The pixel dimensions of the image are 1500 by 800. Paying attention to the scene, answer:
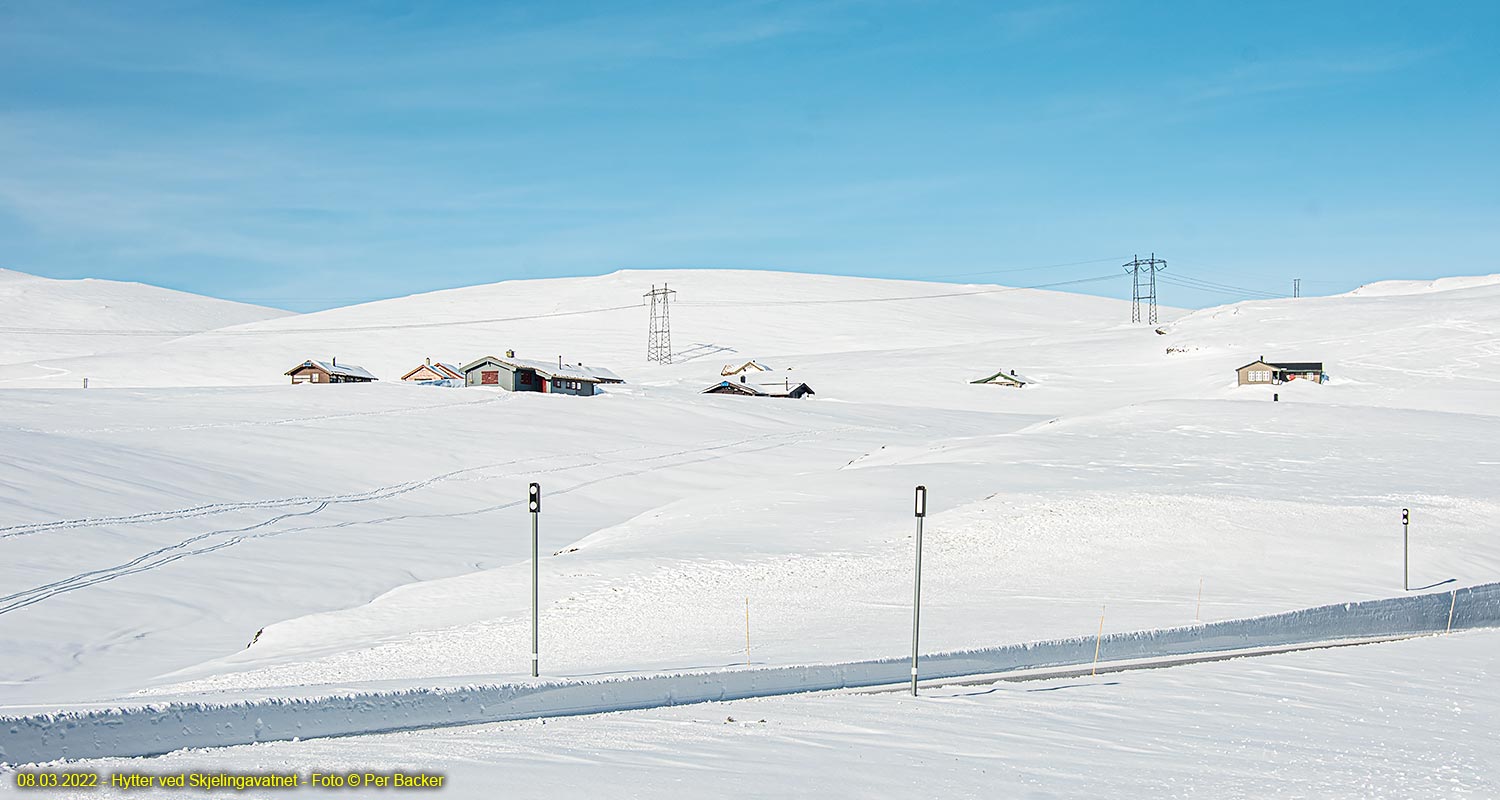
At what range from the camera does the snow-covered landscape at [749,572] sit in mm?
11688

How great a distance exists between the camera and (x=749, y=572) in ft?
89.6

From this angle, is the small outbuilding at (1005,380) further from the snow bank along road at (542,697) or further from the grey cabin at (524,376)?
the snow bank along road at (542,697)

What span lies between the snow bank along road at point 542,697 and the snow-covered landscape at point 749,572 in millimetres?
261

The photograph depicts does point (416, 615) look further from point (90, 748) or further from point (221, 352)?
point (221, 352)

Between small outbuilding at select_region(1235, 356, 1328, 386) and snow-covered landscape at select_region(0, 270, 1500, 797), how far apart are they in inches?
403

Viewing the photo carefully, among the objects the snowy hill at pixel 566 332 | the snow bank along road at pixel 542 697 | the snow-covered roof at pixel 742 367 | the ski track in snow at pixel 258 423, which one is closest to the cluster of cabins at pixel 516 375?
the ski track in snow at pixel 258 423

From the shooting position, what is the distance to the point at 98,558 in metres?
29.6

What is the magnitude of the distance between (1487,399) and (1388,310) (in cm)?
6262

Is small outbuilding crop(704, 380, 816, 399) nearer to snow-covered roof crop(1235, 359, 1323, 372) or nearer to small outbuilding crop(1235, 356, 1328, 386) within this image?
small outbuilding crop(1235, 356, 1328, 386)

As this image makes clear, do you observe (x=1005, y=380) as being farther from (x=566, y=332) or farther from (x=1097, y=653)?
(x=1097, y=653)

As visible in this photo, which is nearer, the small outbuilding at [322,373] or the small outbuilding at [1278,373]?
the small outbuilding at [1278,373]

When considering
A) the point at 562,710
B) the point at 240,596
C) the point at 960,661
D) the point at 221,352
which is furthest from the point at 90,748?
the point at 221,352

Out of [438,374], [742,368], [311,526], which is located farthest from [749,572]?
[742,368]

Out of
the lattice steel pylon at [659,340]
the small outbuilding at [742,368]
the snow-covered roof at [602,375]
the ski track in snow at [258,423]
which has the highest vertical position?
the lattice steel pylon at [659,340]
